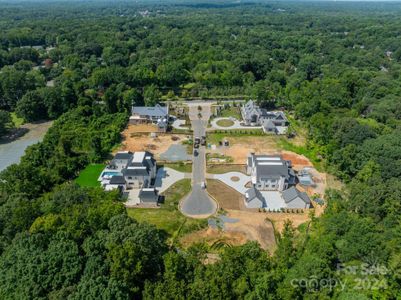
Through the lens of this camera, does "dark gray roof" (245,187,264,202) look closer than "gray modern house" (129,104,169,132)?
Yes

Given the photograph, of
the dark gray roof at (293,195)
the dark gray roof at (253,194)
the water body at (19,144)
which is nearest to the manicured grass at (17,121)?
the water body at (19,144)

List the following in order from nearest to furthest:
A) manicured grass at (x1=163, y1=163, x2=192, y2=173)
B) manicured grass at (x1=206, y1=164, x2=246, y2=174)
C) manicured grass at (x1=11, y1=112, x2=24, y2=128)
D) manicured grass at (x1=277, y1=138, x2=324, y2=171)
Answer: manicured grass at (x1=206, y1=164, x2=246, y2=174) < manicured grass at (x1=163, y1=163, x2=192, y2=173) < manicured grass at (x1=277, y1=138, x2=324, y2=171) < manicured grass at (x1=11, y1=112, x2=24, y2=128)

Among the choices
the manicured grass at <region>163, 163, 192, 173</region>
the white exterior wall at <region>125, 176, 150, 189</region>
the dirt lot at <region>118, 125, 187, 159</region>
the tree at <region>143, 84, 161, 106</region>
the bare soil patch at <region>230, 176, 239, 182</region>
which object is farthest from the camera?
the tree at <region>143, 84, 161, 106</region>

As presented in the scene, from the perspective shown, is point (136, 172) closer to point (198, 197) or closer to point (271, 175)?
point (198, 197)

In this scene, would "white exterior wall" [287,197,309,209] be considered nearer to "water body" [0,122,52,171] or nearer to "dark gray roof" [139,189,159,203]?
"dark gray roof" [139,189,159,203]

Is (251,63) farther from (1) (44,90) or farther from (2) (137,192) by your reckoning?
(2) (137,192)

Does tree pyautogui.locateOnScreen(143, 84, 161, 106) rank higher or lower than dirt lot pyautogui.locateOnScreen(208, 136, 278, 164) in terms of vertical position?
higher

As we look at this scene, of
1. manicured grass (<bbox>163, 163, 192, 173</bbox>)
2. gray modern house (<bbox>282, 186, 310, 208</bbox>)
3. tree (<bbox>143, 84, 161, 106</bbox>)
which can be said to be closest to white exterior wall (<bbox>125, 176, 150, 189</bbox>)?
manicured grass (<bbox>163, 163, 192, 173</bbox>)
